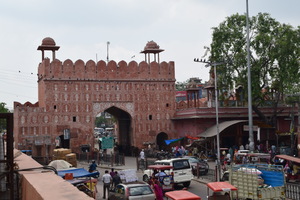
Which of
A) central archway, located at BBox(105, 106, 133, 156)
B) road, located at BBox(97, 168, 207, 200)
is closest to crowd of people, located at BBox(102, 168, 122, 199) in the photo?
road, located at BBox(97, 168, 207, 200)

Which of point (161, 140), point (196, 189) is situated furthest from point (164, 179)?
point (161, 140)

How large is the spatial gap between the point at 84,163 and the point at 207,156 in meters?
9.37

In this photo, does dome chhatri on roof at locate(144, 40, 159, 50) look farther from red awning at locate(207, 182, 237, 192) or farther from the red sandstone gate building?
red awning at locate(207, 182, 237, 192)

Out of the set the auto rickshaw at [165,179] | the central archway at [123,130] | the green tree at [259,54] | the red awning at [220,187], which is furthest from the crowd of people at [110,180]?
the central archway at [123,130]

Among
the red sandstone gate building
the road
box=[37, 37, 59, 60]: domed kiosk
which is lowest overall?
the road

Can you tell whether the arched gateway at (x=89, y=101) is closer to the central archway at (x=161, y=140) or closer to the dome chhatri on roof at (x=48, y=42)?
the dome chhatri on roof at (x=48, y=42)

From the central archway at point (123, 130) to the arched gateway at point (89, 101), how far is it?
0.71 ft

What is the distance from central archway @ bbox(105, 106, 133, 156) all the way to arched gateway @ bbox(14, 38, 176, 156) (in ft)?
0.71

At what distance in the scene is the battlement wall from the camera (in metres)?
38.9

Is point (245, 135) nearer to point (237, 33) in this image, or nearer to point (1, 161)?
point (237, 33)

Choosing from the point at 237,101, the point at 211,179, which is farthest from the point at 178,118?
the point at 211,179

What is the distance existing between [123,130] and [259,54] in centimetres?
1704

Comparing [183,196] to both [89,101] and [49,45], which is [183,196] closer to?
[89,101]

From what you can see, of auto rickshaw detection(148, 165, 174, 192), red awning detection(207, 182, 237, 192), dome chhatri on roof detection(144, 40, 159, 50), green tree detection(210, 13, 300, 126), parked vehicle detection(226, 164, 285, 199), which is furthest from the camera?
dome chhatri on roof detection(144, 40, 159, 50)
